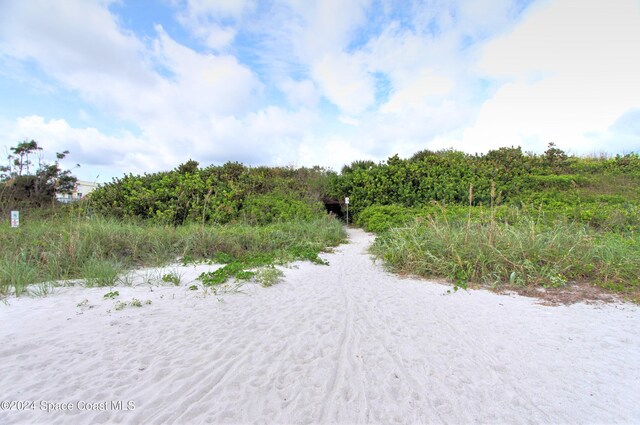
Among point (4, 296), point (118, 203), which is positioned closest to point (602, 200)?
point (4, 296)

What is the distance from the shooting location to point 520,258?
5.16 metres

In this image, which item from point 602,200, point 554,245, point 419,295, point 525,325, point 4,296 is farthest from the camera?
point 602,200

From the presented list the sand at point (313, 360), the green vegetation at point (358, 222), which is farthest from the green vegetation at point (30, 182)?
the sand at point (313, 360)

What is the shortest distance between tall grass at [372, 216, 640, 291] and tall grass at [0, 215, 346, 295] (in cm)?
265

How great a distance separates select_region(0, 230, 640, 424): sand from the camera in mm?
1936

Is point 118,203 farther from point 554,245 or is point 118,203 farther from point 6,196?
point 554,245

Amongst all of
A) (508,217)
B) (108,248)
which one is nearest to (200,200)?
(108,248)

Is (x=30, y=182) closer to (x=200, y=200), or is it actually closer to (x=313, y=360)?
(x=200, y=200)

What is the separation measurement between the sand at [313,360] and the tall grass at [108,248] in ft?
2.28

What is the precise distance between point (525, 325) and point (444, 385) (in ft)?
5.94

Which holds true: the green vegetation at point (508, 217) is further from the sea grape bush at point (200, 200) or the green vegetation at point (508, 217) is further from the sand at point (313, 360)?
the sea grape bush at point (200, 200)

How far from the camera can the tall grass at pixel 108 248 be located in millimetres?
4441

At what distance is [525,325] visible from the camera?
3.32m

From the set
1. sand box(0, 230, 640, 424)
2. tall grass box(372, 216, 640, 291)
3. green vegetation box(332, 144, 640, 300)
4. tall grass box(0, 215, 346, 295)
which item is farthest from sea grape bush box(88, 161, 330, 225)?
sand box(0, 230, 640, 424)
